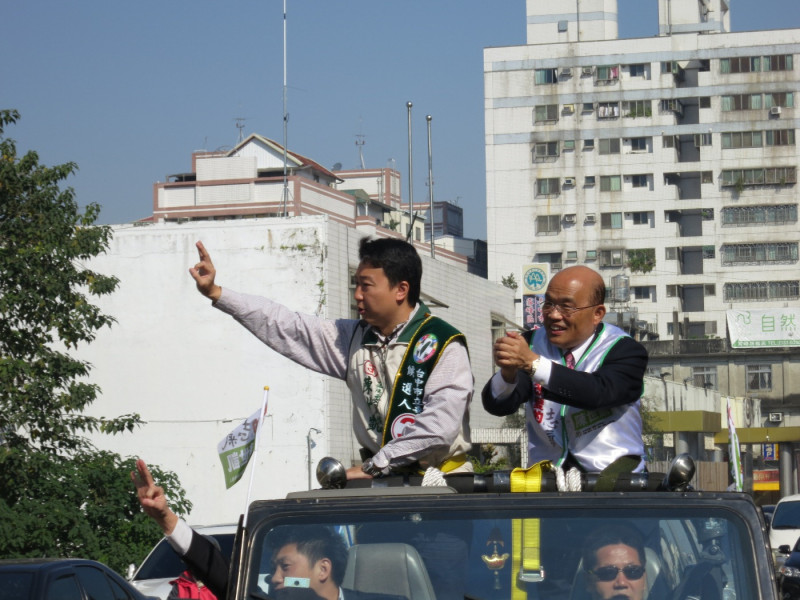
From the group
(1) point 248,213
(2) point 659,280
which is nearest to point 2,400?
(1) point 248,213

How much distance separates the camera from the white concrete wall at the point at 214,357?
28.4m

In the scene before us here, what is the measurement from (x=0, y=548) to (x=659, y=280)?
234 ft

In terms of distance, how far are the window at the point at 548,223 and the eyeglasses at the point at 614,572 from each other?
8157 centimetres

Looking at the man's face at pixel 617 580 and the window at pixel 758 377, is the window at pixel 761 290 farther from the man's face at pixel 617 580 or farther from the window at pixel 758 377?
the man's face at pixel 617 580

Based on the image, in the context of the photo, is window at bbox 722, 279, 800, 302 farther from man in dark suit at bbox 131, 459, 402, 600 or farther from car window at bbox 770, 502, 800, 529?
man in dark suit at bbox 131, 459, 402, 600

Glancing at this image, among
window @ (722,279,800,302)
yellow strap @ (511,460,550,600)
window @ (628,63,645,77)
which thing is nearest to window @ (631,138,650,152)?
window @ (628,63,645,77)

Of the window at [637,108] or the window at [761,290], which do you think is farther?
the window at [637,108]

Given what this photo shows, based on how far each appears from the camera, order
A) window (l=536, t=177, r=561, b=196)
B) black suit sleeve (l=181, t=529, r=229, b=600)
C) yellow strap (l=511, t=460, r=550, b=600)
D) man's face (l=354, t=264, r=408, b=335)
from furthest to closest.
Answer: window (l=536, t=177, r=561, b=196)
man's face (l=354, t=264, r=408, b=335)
black suit sleeve (l=181, t=529, r=229, b=600)
yellow strap (l=511, t=460, r=550, b=600)

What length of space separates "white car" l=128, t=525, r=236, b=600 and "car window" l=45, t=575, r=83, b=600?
2717 millimetres

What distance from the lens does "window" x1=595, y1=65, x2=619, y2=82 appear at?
8300cm

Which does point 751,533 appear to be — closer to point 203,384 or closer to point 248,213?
point 203,384

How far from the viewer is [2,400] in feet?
51.6

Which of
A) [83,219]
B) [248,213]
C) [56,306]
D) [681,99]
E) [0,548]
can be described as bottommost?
[0,548]

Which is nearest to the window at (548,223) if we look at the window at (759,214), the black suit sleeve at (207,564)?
the window at (759,214)
